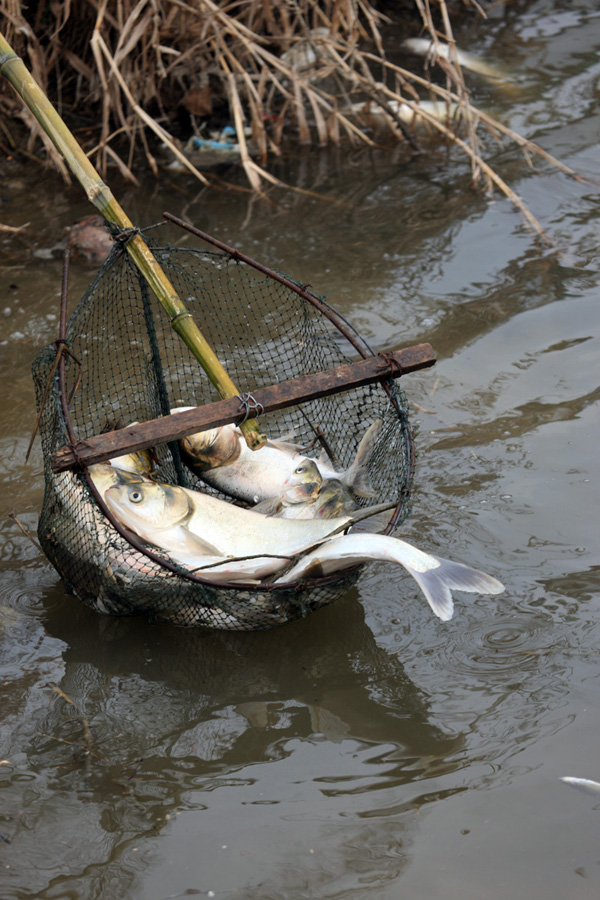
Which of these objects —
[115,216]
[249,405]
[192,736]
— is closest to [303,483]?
[249,405]

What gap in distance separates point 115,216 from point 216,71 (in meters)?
4.54

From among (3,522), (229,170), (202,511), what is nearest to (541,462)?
(202,511)

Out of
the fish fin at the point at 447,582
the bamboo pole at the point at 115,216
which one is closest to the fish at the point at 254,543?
the fish fin at the point at 447,582

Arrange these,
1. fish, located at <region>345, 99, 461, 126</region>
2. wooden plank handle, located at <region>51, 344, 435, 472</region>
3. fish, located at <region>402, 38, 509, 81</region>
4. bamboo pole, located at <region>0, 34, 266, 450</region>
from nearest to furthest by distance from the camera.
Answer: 1. wooden plank handle, located at <region>51, 344, 435, 472</region>
2. bamboo pole, located at <region>0, 34, 266, 450</region>
3. fish, located at <region>345, 99, 461, 126</region>
4. fish, located at <region>402, 38, 509, 81</region>

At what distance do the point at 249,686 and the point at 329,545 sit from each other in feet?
2.33

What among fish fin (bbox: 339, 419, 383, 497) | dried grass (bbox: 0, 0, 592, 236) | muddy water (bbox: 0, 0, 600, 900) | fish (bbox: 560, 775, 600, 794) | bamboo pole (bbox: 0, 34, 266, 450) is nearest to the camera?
muddy water (bbox: 0, 0, 600, 900)

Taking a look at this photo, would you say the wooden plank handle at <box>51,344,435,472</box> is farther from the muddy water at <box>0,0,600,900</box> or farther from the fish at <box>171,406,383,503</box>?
the muddy water at <box>0,0,600,900</box>

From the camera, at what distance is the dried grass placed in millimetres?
6934

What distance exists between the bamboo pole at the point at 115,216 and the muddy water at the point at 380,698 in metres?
1.26

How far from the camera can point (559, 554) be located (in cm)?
400

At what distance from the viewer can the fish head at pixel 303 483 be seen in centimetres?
381

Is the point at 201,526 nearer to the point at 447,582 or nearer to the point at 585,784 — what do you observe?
the point at 447,582

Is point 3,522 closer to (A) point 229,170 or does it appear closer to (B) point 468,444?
(B) point 468,444

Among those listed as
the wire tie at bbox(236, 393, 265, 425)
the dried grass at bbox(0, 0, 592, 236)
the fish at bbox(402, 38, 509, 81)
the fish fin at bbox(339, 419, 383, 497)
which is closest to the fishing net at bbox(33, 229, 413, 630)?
the fish fin at bbox(339, 419, 383, 497)
